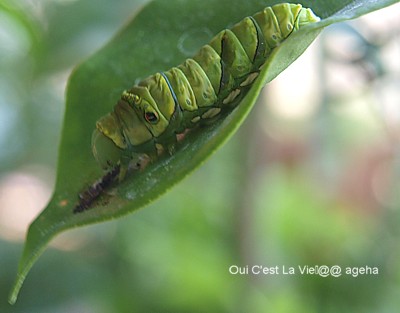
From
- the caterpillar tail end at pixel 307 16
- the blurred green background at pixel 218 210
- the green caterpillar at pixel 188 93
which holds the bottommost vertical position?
the blurred green background at pixel 218 210

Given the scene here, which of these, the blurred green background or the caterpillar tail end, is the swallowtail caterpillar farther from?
the blurred green background

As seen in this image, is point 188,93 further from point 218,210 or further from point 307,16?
point 218,210

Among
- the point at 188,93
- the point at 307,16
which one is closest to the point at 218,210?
the point at 188,93

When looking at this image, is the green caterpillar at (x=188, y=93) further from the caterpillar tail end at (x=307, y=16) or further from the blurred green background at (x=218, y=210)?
the blurred green background at (x=218, y=210)

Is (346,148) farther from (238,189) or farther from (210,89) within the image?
(210,89)

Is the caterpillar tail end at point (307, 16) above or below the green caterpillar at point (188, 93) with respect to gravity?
above

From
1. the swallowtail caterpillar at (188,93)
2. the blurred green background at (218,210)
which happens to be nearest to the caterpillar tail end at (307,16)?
the swallowtail caterpillar at (188,93)

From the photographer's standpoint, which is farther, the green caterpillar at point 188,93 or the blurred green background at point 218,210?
the blurred green background at point 218,210

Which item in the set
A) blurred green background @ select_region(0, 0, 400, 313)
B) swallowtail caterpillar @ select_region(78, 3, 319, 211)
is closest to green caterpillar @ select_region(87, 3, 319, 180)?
swallowtail caterpillar @ select_region(78, 3, 319, 211)
